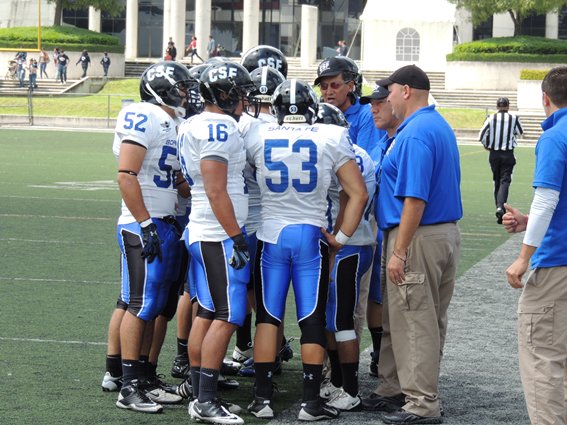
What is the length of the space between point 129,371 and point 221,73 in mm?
1849

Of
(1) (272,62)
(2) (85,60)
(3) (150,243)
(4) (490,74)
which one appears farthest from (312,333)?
(2) (85,60)

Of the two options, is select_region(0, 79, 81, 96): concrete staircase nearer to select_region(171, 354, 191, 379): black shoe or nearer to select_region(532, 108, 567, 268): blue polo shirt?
select_region(171, 354, 191, 379): black shoe

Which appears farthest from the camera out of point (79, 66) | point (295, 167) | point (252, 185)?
point (79, 66)

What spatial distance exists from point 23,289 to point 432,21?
4291 centimetres

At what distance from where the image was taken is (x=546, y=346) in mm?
6004

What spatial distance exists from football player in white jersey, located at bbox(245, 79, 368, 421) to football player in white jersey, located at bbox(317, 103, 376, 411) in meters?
0.22

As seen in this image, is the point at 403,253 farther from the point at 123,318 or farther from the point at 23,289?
the point at 23,289

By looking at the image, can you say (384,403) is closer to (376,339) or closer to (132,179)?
(376,339)

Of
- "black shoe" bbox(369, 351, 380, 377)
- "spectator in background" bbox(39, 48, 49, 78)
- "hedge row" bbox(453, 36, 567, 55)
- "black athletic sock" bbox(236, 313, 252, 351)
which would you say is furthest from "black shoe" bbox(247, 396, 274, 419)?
"spectator in background" bbox(39, 48, 49, 78)

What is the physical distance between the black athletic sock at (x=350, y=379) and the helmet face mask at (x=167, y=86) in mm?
1897

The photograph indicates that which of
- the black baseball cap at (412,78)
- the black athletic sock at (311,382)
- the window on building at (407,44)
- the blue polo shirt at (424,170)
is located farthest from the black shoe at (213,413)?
the window on building at (407,44)

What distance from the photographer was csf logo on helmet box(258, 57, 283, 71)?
8.82m

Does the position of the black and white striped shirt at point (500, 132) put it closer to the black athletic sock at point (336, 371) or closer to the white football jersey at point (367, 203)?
the white football jersey at point (367, 203)

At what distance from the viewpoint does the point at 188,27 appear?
224 ft
